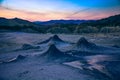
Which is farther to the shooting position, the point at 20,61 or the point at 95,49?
the point at 95,49

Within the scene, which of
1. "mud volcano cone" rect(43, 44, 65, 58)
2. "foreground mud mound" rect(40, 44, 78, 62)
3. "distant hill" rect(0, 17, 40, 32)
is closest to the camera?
"foreground mud mound" rect(40, 44, 78, 62)

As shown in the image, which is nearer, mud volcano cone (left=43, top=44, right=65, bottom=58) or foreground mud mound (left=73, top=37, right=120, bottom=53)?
mud volcano cone (left=43, top=44, right=65, bottom=58)

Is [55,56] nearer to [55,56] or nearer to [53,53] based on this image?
[55,56]

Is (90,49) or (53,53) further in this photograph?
(90,49)

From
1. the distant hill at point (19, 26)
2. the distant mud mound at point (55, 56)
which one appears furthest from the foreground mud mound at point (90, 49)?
the distant hill at point (19, 26)

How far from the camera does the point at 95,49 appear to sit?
14.0 metres

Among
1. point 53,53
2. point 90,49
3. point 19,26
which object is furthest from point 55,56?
point 19,26

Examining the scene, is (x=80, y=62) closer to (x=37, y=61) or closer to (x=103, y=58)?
(x=103, y=58)

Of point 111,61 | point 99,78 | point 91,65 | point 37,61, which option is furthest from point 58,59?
point 99,78

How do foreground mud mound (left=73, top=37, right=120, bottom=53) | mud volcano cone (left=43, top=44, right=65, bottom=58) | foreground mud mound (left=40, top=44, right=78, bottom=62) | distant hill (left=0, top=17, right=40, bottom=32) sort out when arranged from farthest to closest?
distant hill (left=0, top=17, right=40, bottom=32) < foreground mud mound (left=73, top=37, right=120, bottom=53) < mud volcano cone (left=43, top=44, right=65, bottom=58) < foreground mud mound (left=40, top=44, right=78, bottom=62)

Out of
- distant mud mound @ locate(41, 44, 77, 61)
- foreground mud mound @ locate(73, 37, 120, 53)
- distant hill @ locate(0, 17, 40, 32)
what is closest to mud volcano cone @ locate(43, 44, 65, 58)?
distant mud mound @ locate(41, 44, 77, 61)

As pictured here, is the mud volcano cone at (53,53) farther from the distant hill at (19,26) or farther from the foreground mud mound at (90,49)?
the distant hill at (19,26)

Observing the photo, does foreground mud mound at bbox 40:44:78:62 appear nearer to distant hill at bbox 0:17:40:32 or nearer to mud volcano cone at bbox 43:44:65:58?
mud volcano cone at bbox 43:44:65:58

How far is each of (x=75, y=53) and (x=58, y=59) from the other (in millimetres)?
→ 1799
